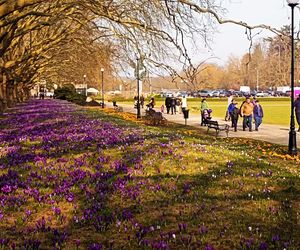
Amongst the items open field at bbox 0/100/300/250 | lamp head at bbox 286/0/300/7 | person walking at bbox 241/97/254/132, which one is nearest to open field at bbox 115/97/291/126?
person walking at bbox 241/97/254/132

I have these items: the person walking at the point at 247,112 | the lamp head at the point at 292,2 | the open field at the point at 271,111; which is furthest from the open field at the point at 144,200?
the open field at the point at 271,111

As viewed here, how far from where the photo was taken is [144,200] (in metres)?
6.18

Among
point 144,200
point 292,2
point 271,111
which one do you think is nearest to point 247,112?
point 292,2

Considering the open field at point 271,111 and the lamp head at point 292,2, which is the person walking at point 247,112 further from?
the lamp head at point 292,2

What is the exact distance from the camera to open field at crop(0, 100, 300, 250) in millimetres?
4695

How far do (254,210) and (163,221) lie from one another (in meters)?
1.19

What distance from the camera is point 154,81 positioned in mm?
14461

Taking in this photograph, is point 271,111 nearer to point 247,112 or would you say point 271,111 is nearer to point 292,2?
point 247,112

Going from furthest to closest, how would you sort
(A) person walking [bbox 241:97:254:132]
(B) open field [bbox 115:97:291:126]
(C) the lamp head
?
(B) open field [bbox 115:97:291:126]
(A) person walking [bbox 241:97:254:132]
(C) the lamp head

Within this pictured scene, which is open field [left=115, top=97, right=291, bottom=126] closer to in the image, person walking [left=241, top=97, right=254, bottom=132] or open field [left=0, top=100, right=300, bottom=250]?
person walking [left=241, top=97, right=254, bottom=132]

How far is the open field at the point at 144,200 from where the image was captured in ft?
15.4

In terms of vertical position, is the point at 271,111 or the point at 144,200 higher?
the point at 144,200

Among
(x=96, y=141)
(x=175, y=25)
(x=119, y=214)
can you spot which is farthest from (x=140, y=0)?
(x=119, y=214)

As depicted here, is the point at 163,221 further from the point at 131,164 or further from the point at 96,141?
the point at 96,141
